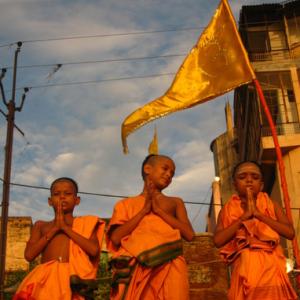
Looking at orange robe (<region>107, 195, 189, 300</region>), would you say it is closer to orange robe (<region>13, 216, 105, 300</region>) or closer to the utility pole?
orange robe (<region>13, 216, 105, 300</region>)

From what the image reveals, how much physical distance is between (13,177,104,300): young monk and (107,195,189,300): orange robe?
0.36 m

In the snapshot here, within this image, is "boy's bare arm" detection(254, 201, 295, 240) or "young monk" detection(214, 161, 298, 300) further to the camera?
"boy's bare arm" detection(254, 201, 295, 240)

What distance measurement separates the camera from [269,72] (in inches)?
734

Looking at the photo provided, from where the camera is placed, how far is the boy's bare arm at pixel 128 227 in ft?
13.6

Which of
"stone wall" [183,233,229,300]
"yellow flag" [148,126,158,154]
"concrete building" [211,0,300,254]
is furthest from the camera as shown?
"concrete building" [211,0,300,254]

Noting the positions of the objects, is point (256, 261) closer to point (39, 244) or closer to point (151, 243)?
point (151, 243)

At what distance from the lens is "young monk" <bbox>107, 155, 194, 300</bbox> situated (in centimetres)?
392

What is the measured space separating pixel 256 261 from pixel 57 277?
1.73 meters

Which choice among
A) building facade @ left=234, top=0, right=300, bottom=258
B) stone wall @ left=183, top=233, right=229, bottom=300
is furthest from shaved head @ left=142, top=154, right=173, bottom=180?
building facade @ left=234, top=0, right=300, bottom=258

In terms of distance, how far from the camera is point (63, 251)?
4410 millimetres

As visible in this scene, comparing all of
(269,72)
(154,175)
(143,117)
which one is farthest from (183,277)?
(269,72)

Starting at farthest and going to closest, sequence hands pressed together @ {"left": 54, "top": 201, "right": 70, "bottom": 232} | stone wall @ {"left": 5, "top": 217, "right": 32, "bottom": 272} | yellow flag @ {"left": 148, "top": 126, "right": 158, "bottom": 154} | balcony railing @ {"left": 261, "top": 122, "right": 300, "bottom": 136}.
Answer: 1. balcony railing @ {"left": 261, "top": 122, "right": 300, "bottom": 136}
2. stone wall @ {"left": 5, "top": 217, "right": 32, "bottom": 272}
3. yellow flag @ {"left": 148, "top": 126, "right": 158, "bottom": 154}
4. hands pressed together @ {"left": 54, "top": 201, "right": 70, "bottom": 232}

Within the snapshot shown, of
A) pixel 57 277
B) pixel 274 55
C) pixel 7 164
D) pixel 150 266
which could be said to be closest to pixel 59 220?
pixel 57 277

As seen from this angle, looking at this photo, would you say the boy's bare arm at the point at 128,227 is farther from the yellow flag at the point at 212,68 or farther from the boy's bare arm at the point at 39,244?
the yellow flag at the point at 212,68
